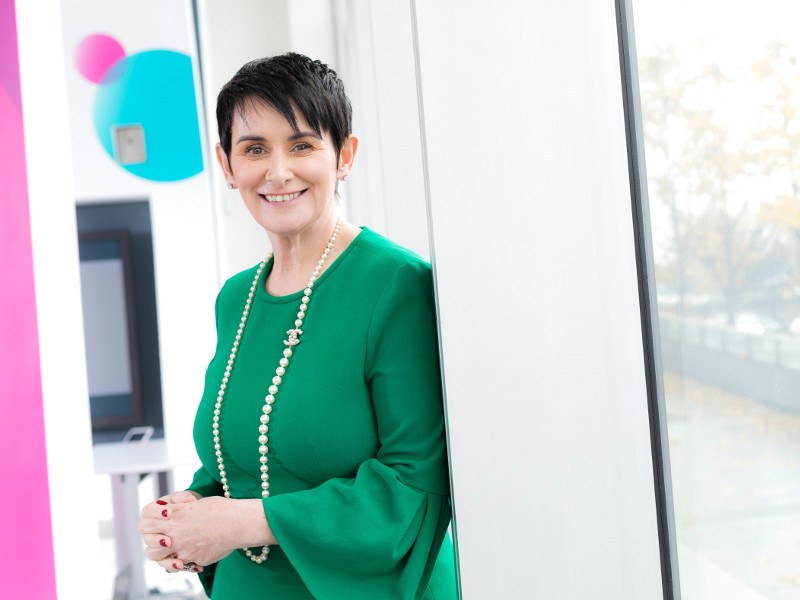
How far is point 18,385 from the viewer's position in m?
1.60

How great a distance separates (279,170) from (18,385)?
0.82m

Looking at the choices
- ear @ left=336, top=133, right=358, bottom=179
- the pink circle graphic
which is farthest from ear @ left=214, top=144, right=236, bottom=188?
the pink circle graphic

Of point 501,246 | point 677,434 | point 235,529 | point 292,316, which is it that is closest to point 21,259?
point 292,316

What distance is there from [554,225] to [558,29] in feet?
0.66

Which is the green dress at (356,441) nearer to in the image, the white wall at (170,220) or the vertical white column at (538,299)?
the vertical white column at (538,299)

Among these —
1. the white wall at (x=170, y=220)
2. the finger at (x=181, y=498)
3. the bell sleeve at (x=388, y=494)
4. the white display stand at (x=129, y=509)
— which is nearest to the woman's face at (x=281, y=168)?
the bell sleeve at (x=388, y=494)

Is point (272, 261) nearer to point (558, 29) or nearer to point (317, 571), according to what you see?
point (317, 571)

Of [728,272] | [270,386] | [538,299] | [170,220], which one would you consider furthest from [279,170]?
[170,220]

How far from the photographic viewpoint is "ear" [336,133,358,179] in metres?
1.20

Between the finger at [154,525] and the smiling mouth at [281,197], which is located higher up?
the smiling mouth at [281,197]

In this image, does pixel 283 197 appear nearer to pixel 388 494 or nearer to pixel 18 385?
pixel 388 494

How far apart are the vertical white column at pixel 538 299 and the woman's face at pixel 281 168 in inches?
10.2

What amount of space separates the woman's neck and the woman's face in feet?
0.10

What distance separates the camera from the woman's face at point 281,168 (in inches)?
43.8
